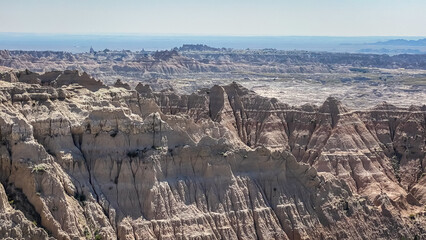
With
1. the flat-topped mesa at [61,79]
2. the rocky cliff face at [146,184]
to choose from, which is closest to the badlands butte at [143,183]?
the rocky cliff face at [146,184]

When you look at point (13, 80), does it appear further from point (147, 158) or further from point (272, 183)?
point (272, 183)

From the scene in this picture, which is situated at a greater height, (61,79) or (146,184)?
(61,79)

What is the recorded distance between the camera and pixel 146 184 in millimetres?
61250

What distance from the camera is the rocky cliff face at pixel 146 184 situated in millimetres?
55000

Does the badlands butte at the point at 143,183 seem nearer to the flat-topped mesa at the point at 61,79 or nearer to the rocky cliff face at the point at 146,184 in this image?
the rocky cliff face at the point at 146,184

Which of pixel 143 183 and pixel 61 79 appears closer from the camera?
pixel 143 183

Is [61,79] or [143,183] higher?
[61,79]

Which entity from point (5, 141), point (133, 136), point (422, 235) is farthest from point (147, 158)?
point (422, 235)

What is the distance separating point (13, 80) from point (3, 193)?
1170 inches

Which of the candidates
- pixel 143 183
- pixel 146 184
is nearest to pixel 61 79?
pixel 143 183

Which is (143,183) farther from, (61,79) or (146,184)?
(61,79)

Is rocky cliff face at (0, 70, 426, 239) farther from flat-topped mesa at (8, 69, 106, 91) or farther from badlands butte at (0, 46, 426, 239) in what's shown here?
flat-topped mesa at (8, 69, 106, 91)

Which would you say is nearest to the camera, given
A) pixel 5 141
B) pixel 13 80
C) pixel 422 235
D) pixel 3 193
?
pixel 3 193

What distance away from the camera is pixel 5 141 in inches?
2210
